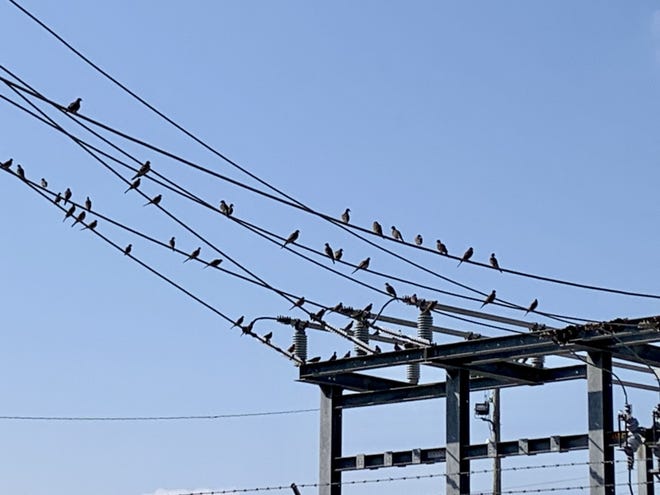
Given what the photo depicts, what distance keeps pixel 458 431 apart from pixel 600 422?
125 inches

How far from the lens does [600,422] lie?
87.2 ft

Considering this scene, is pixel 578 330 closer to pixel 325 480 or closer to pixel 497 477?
pixel 325 480

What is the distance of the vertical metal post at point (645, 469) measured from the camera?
2952 centimetres

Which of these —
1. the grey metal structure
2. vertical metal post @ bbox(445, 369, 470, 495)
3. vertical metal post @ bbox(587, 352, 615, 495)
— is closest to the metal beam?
the grey metal structure

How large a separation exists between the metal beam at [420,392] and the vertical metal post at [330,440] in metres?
0.24

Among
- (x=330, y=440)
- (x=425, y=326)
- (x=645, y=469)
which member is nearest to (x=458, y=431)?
(x=425, y=326)

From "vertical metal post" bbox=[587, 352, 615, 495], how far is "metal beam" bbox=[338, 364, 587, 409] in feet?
7.17

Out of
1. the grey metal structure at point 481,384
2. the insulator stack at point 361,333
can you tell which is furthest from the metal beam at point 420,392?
the insulator stack at point 361,333

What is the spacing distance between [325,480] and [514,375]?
4634 mm

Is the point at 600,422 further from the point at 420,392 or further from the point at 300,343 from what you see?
the point at 300,343


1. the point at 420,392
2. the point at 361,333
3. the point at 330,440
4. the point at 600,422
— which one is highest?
the point at 361,333

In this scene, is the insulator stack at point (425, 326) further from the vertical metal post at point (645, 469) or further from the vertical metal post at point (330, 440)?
the vertical metal post at point (645, 469)

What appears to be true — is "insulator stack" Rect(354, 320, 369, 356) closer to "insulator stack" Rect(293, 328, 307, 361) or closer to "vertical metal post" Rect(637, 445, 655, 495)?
"insulator stack" Rect(293, 328, 307, 361)

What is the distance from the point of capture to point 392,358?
96.3 ft
